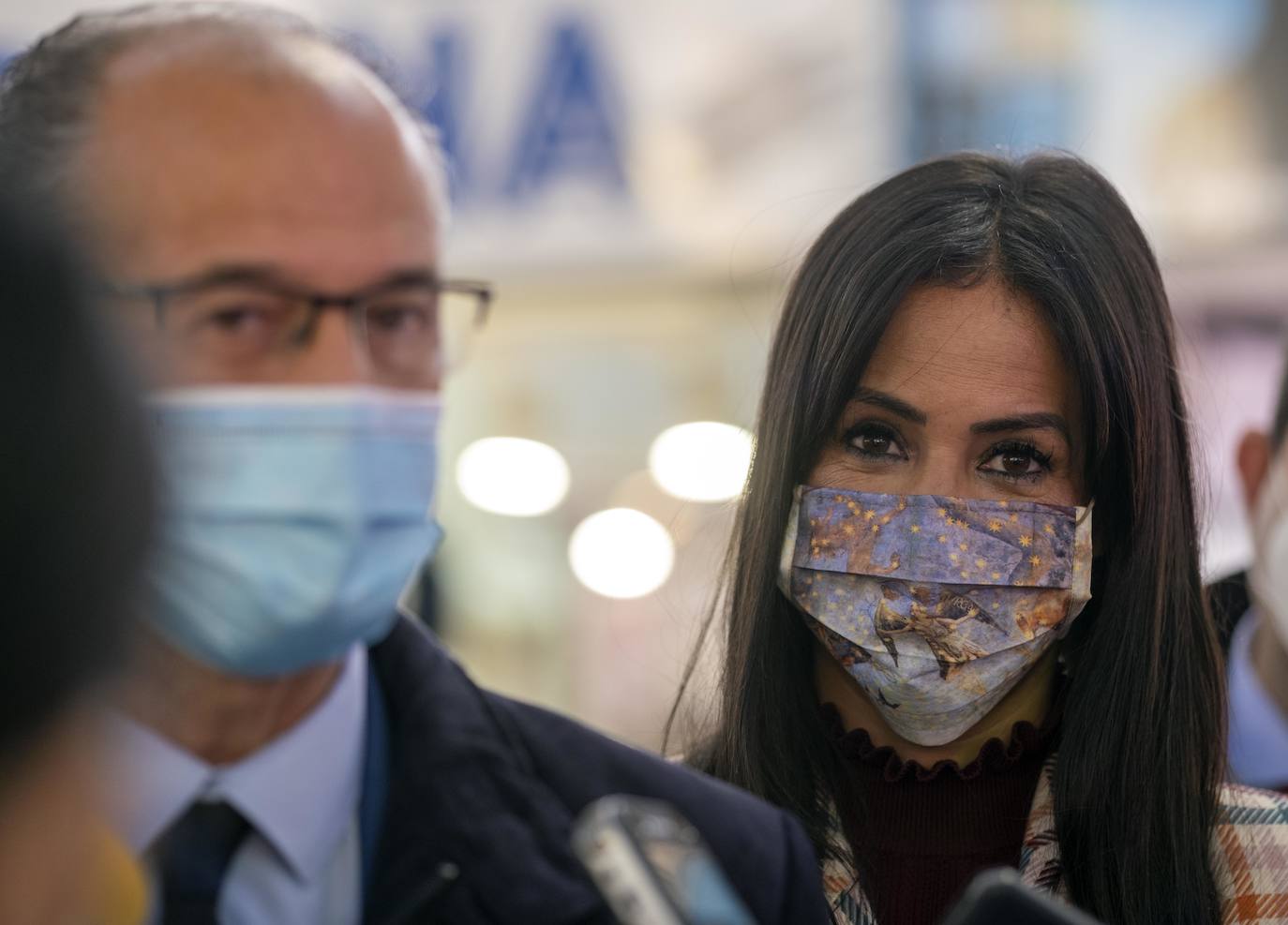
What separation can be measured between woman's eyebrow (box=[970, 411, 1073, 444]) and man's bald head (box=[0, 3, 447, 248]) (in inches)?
36.8

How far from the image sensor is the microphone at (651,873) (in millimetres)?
999

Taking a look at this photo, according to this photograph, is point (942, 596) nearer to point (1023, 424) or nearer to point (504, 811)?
point (1023, 424)

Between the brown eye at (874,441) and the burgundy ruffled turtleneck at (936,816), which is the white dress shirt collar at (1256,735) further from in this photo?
the brown eye at (874,441)

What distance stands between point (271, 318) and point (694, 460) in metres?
8.22

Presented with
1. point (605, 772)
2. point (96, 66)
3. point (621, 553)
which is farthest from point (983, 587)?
point (621, 553)

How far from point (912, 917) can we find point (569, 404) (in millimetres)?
9432

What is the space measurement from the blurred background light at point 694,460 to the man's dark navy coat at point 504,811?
23.1ft

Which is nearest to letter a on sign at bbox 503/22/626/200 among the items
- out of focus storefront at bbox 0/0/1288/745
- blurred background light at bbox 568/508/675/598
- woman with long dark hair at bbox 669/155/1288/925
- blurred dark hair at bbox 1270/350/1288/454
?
out of focus storefront at bbox 0/0/1288/745

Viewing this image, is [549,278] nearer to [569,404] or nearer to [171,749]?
[569,404]

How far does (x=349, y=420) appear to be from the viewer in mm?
1907

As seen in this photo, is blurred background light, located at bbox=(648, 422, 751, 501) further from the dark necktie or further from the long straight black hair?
the dark necktie

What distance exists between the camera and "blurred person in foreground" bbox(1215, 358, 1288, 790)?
334cm

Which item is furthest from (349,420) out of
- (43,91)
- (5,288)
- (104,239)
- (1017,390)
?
(1017,390)

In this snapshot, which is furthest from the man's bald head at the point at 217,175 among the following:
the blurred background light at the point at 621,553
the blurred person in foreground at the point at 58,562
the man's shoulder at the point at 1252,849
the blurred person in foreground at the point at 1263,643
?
the blurred background light at the point at 621,553
